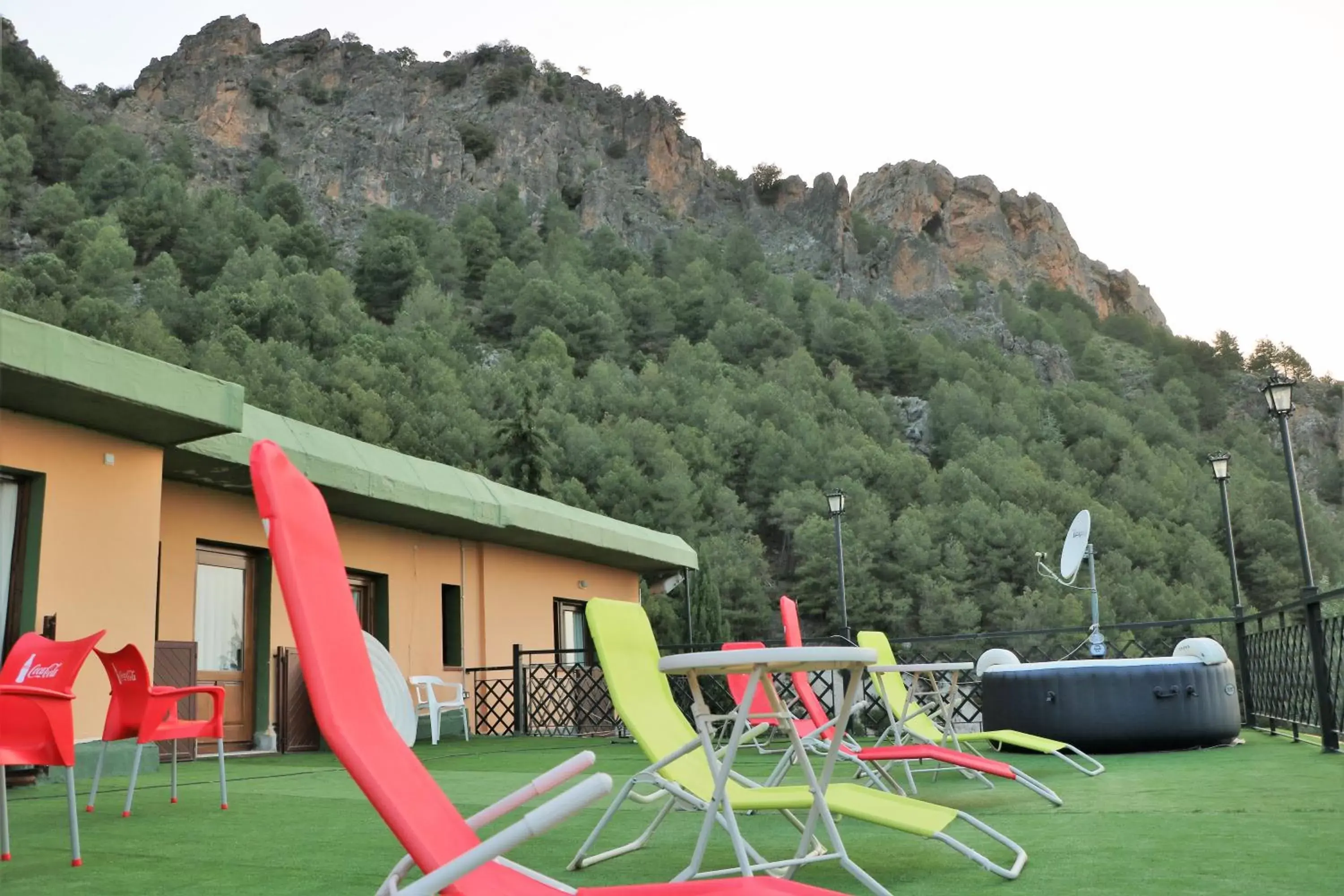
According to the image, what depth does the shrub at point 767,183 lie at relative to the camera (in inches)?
2756

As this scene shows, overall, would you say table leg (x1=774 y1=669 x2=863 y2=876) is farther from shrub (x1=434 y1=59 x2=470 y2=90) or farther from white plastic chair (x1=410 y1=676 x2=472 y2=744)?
shrub (x1=434 y1=59 x2=470 y2=90)

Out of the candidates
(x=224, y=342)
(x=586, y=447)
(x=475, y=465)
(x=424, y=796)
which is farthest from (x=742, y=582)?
(x=424, y=796)

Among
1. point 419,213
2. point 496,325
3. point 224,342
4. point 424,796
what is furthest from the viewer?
point 419,213

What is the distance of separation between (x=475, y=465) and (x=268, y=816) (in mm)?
28513

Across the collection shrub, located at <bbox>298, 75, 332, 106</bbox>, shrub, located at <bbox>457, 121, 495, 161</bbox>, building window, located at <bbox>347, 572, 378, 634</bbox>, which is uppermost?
shrub, located at <bbox>298, 75, 332, 106</bbox>

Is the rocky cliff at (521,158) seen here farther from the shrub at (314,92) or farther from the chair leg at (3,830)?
the chair leg at (3,830)

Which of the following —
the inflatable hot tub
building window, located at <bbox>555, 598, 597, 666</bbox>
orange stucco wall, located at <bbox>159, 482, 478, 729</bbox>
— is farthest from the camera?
building window, located at <bbox>555, 598, 597, 666</bbox>

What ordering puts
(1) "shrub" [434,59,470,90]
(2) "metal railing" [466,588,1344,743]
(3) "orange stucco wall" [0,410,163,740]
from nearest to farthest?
(3) "orange stucco wall" [0,410,163,740], (2) "metal railing" [466,588,1344,743], (1) "shrub" [434,59,470,90]

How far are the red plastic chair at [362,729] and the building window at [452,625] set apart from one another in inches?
419

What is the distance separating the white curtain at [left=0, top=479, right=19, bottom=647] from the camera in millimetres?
6586

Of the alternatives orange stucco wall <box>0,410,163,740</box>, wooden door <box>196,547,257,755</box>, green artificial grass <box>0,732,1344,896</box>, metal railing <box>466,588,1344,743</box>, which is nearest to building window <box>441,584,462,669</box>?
metal railing <box>466,588,1344,743</box>

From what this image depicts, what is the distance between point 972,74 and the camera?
2200 centimetres

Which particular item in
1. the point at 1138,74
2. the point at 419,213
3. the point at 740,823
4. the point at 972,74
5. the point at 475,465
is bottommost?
the point at 740,823

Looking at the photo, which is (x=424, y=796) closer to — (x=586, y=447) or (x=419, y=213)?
(x=586, y=447)
